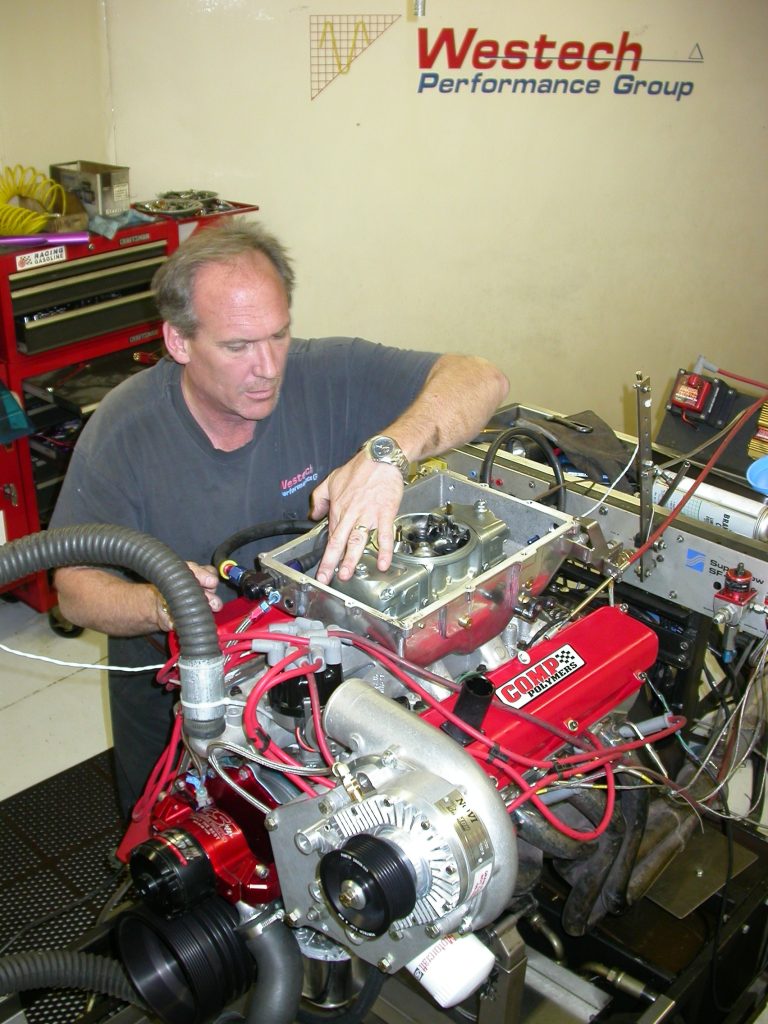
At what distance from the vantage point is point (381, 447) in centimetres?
141

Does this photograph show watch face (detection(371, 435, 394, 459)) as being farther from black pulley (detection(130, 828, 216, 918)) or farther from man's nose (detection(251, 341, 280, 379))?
black pulley (detection(130, 828, 216, 918))

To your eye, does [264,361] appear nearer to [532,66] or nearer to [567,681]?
[567,681]

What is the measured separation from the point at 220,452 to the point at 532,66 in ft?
8.97

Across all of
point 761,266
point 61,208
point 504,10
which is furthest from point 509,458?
point 761,266

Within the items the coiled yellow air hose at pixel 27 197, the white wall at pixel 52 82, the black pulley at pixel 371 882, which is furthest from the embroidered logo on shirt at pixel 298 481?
the white wall at pixel 52 82

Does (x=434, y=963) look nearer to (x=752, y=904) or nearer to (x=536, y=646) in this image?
(x=536, y=646)

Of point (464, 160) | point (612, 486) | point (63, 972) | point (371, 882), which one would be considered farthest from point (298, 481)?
point (464, 160)

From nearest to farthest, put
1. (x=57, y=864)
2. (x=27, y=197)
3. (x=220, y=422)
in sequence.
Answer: (x=220, y=422)
(x=57, y=864)
(x=27, y=197)

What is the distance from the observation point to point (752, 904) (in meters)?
1.66

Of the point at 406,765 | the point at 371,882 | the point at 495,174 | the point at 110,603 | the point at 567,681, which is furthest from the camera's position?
the point at 495,174

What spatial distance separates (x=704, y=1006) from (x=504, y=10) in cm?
335

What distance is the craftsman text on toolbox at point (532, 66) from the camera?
360 centimetres

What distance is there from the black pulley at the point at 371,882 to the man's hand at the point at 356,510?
0.38m

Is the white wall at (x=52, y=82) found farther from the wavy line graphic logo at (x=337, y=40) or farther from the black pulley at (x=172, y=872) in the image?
the black pulley at (x=172, y=872)
